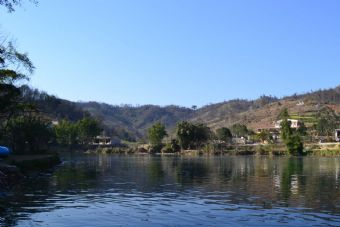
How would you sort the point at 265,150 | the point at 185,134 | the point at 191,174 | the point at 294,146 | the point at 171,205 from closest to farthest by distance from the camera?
the point at 171,205
the point at 191,174
the point at 294,146
the point at 265,150
the point at 185,134

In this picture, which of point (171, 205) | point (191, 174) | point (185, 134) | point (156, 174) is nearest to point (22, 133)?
point (156, 174)

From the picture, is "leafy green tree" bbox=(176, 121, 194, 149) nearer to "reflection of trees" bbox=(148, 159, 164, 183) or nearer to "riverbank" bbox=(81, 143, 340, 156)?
"riverbank" bbox=(81, 143, 340, 156)

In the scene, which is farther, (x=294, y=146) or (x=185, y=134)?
(x=185, y=134)

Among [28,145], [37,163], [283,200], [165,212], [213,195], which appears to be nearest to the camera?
[165,212]

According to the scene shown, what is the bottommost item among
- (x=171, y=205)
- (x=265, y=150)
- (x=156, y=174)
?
(x=171, y=205)

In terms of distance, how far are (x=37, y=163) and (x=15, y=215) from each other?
42877 millimetres

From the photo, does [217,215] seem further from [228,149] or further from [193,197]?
[228,149]

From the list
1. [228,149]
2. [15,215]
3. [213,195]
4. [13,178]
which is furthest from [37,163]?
[228,149]

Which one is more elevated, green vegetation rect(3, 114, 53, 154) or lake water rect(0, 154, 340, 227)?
green vegetation rect(3, 114, 53, 154)

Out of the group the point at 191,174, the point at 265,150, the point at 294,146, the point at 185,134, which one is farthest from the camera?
the point at 185,134

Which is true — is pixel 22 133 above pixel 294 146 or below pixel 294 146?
above

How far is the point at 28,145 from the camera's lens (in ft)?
346

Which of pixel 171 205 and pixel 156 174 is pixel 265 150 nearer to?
pixel 156 174

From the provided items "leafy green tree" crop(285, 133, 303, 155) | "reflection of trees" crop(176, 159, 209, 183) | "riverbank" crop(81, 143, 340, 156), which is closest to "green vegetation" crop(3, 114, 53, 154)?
"reflection of trees" crop(176, 159, 209, 183)
